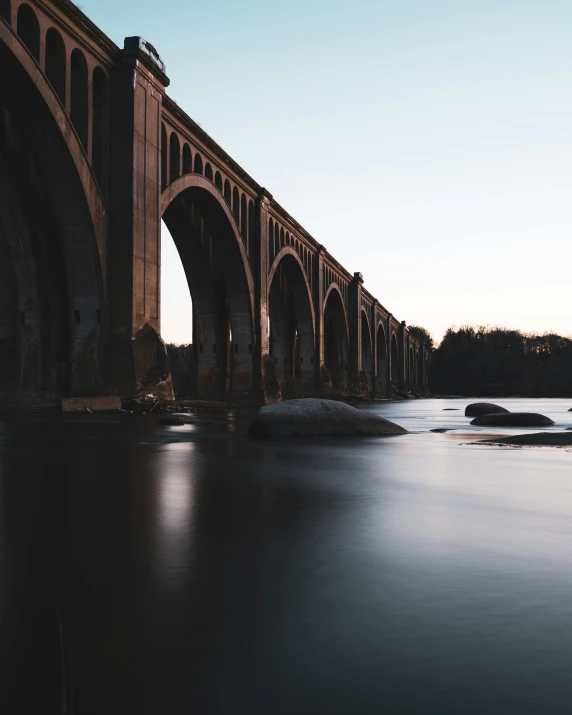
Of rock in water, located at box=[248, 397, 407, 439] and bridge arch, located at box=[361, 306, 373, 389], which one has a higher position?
bridge arch, located at box=[361, 306, 373, 389]

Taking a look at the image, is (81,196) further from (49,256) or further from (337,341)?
(337,341)

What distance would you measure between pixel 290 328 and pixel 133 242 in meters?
22.7

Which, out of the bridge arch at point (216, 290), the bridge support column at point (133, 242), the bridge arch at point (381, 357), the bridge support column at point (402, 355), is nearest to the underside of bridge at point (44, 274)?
the bridge support column at point (133, 242)

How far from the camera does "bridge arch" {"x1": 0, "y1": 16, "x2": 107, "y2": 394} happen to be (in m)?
15.1

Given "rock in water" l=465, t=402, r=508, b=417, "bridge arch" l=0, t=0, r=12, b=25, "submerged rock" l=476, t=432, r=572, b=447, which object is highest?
"bridge arch" l=0, t=0, r=12, b=25

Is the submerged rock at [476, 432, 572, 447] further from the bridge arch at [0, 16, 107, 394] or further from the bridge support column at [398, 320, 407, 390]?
the bridge support column at [398, 320, 407, 390]

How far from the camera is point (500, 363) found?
11962cm

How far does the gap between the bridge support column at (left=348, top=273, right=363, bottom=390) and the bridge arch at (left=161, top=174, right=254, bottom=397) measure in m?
19.6

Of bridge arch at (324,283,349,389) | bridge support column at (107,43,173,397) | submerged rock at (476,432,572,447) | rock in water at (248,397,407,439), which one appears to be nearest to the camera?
submerged rock at (476,432,572,447)

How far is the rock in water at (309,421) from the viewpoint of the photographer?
9.34 meters

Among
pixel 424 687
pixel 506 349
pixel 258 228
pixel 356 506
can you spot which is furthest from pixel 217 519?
pixel 506 349

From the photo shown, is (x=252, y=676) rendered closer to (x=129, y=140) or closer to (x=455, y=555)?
Answer: (x=455, y=555)

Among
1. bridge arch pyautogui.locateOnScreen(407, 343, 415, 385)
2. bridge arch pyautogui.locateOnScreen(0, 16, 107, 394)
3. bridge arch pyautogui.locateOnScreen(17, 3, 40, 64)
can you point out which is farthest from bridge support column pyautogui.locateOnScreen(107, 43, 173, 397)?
bridge arch pyautogui.locateOnScreen(407, 343, 415, 385)

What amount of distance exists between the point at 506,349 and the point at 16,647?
436 ft
